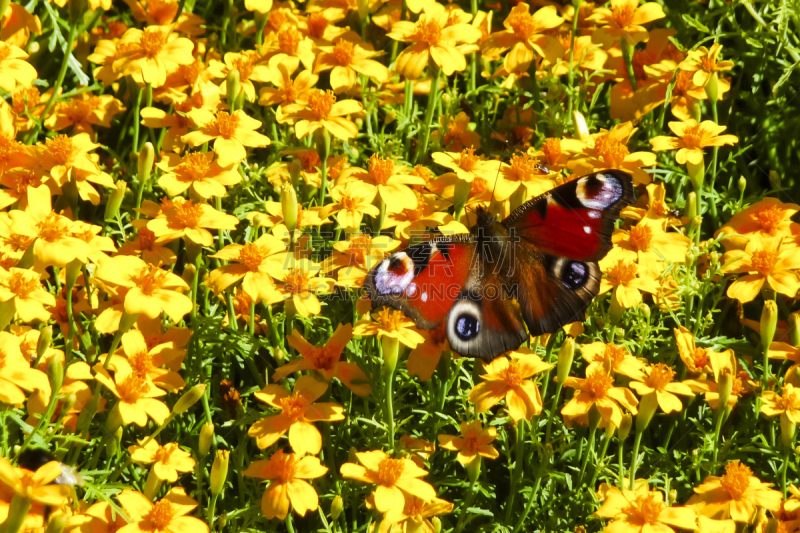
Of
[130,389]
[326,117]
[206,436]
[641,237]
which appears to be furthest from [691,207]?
[130,389]

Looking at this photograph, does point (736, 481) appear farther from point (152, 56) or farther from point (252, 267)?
point (152, 56)

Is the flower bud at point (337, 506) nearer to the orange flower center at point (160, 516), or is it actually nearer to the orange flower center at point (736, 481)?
the orange flower center at point (160, 516)

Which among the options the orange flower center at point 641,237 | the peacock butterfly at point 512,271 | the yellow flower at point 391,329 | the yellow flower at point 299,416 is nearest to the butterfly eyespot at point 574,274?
the peacock butterfly at point 512,271

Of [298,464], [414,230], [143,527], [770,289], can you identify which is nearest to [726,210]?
[770,289]

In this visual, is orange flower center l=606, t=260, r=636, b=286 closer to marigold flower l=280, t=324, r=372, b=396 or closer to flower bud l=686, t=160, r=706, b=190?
flower bud l=686, t=160, r=706, b=190

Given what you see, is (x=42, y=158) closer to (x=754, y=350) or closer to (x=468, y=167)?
(x=468, y=167)

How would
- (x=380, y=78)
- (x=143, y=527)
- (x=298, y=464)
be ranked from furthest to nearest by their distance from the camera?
(x=380, y=78) → (x=298, y=464) → (x=143, y=527)

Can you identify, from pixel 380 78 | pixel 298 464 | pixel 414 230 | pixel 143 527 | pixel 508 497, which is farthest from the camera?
pixel 380 78
